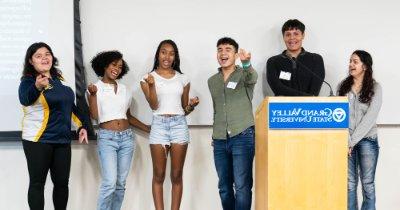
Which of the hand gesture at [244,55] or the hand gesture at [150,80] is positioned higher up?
the hand gesture at [244,55]

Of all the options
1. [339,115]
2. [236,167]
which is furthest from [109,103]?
[339,115]

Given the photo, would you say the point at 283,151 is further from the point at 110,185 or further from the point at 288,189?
the point at 110,185

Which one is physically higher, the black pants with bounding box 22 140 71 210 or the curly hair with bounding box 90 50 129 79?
the curly hair with bounding box 90 50 129 79

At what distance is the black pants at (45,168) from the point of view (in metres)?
3.25

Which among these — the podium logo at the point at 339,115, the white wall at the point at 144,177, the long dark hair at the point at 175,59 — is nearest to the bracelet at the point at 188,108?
the long dark hair at the point at 175,59

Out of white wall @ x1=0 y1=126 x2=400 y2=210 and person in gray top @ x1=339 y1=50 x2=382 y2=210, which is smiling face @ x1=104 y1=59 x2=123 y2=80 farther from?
person in gray top @ x1=339 y1=50 x2=382 y2=210

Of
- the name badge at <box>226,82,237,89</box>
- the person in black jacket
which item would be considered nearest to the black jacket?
the person in black jacket

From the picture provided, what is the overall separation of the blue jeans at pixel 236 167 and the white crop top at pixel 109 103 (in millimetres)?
844

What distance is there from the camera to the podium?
274cm

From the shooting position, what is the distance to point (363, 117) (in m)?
3.58

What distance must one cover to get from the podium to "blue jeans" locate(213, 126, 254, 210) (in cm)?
55

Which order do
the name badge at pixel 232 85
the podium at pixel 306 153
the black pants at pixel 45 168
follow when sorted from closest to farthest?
the podium at pixel 306 153
the black pants at pixel 45 168
the name badge at pixel 232 85

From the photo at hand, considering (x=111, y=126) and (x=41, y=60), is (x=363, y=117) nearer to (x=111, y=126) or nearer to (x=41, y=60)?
(x=111, y=126)

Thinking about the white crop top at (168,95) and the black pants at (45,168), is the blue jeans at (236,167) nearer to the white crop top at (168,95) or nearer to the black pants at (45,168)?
the white crop top at (168,95)
